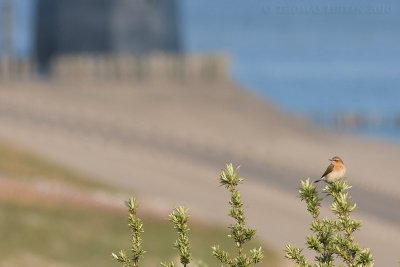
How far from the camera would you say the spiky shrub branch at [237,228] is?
982cm

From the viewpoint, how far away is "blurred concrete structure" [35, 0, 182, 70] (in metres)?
85.0

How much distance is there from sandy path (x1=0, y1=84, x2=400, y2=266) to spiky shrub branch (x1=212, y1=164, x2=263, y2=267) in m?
29.4

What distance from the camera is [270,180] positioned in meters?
55.9

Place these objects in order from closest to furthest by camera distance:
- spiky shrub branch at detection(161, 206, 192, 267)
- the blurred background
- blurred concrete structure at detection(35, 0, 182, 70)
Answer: spiky shrub branch at detection(161, 206, 192, 267), the blurred background, blurred concrete structure at detection(35, 0, 182, 70)

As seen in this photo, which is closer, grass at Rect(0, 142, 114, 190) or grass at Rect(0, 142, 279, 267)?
grass at Rect(0, 142, 279, 267)

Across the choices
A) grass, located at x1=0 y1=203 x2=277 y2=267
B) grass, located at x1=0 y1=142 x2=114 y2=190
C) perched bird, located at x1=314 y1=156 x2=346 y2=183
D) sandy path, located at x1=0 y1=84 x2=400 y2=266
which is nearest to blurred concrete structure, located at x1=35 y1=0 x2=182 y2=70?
sandy path, located at x1=0 y1=84 x2=400 y2=266

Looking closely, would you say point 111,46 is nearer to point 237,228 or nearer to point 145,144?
point 145,144

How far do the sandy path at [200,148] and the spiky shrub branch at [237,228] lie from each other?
29.4m

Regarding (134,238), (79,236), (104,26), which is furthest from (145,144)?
(134,238)

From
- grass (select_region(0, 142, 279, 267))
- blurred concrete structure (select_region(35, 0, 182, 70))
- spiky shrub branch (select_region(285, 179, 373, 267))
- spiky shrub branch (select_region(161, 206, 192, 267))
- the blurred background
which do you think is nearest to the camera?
spiky shrub branch (select_region(285, 179, 373, 267))

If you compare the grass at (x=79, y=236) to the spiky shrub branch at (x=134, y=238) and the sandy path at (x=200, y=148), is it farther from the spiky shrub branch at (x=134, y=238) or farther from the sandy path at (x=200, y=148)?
the spiky shrub branch at (x=134, y=238)

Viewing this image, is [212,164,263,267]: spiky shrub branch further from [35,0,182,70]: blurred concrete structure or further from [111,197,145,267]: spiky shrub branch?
[35,0,182,70]: blurred concrete structure

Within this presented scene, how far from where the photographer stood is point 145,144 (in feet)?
217

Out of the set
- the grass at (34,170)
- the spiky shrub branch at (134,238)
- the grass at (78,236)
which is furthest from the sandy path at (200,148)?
the spiky shrub branch at (134,238)
